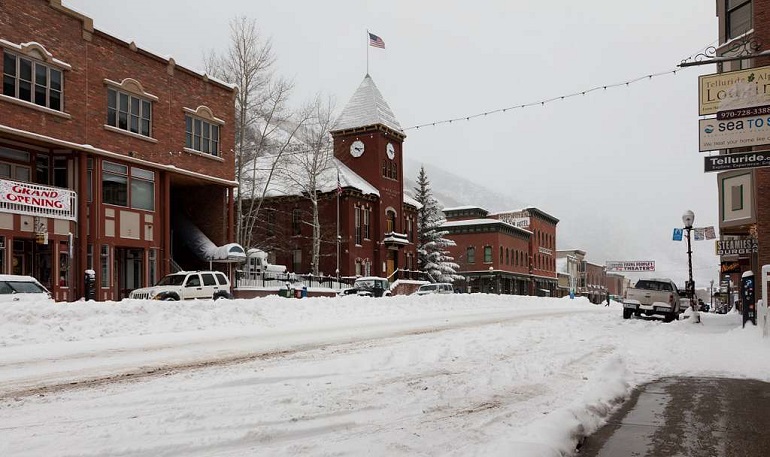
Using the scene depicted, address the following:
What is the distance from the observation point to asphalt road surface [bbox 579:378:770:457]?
5742 mm

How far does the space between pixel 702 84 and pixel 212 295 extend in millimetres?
19494

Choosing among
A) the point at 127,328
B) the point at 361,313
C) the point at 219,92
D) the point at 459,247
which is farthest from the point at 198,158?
the point at 459,247

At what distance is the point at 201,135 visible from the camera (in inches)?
1312

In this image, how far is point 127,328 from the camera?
54.5 feet

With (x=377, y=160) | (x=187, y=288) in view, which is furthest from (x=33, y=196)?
(x=377, y=160)

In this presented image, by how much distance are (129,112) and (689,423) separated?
27.5 metres

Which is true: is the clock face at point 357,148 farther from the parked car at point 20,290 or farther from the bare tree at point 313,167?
the parked car at point 20,290

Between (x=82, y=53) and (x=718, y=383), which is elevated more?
(x=82, y=53)

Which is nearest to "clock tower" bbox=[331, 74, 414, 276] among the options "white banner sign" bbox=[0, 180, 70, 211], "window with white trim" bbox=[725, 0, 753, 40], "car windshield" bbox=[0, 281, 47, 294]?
"white banner sign" bbox=[0, 180, 70, 211]

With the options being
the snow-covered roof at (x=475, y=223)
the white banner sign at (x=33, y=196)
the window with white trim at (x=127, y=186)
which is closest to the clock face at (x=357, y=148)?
the snow-covered roof at (x=475, y=223)

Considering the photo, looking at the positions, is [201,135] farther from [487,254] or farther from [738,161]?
[487,254]

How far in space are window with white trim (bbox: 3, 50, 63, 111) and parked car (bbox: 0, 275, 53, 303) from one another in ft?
30.6

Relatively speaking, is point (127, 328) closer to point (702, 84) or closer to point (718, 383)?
point (718, 383)

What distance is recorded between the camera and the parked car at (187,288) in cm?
2492
